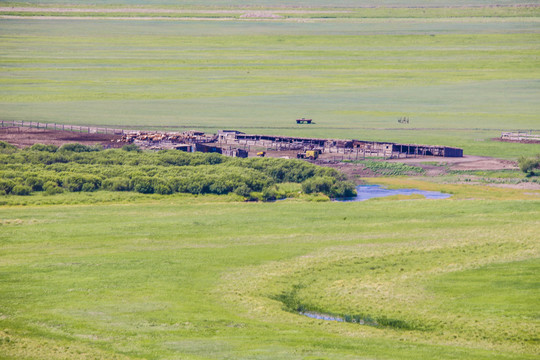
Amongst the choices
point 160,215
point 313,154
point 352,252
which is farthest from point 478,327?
point 313,154

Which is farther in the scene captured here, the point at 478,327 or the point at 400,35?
the point at 400,35

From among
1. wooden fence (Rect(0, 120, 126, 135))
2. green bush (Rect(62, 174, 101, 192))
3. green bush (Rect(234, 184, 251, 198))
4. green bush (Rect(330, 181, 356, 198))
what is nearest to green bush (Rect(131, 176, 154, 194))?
green bush (Rect(62, 174, 101, 192))

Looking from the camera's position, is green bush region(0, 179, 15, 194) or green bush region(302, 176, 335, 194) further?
green bush region(302, 176, 335, 194)

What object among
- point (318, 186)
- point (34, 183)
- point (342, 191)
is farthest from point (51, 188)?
point (342, 191)

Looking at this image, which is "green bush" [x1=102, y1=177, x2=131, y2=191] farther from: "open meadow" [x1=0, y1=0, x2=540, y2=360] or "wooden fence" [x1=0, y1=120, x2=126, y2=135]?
"wooden fence" [x1=0, y1=120, x2=126, y2=135]

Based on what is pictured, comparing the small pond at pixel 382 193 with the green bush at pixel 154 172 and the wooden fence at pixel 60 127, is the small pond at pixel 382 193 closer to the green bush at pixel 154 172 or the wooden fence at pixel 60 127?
the green bush at pixel 154 172

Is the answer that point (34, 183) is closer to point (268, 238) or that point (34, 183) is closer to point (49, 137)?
point (268, 238)

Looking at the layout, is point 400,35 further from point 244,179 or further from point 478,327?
point 478,327
